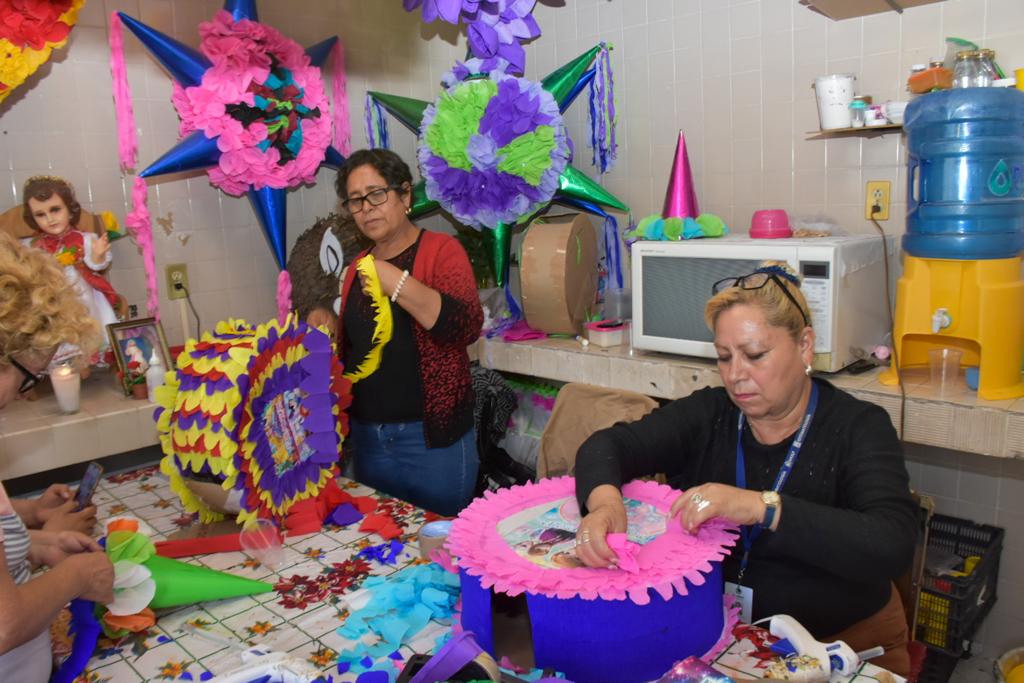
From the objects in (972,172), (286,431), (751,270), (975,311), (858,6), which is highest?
(858,6)

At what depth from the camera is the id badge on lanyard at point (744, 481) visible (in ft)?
4.71

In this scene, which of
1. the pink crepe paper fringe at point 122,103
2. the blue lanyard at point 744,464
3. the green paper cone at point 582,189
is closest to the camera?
the blue lanyard at point 744,464

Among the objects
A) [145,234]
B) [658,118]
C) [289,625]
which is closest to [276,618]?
[289,625]

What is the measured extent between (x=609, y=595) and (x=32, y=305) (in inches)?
38.7

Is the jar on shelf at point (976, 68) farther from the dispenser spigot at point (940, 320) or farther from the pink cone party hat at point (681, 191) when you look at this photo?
the pink cone party hat at point (681, 191)

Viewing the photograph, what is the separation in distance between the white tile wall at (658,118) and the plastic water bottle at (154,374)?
15.6 inches

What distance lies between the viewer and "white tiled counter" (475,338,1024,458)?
2201 millimetres

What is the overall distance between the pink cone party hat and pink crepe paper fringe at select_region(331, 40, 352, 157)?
157 cm

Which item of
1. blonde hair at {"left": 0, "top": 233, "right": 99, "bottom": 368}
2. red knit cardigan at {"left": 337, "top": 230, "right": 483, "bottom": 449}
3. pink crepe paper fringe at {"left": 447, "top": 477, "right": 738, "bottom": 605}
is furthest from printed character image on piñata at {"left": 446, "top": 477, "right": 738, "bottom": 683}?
red knit cardigan at {"left": 337, "top": 230, "right": 483, "bottom": 449}

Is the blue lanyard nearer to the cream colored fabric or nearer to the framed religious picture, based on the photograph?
the cream colored fabric

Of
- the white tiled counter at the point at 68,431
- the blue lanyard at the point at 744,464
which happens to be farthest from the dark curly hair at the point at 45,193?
the blue lanyard at the point at 744,464

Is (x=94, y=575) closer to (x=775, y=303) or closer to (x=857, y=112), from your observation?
(x=775, y=303)

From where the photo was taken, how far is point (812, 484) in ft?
5.07

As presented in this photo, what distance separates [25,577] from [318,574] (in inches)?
20.5
